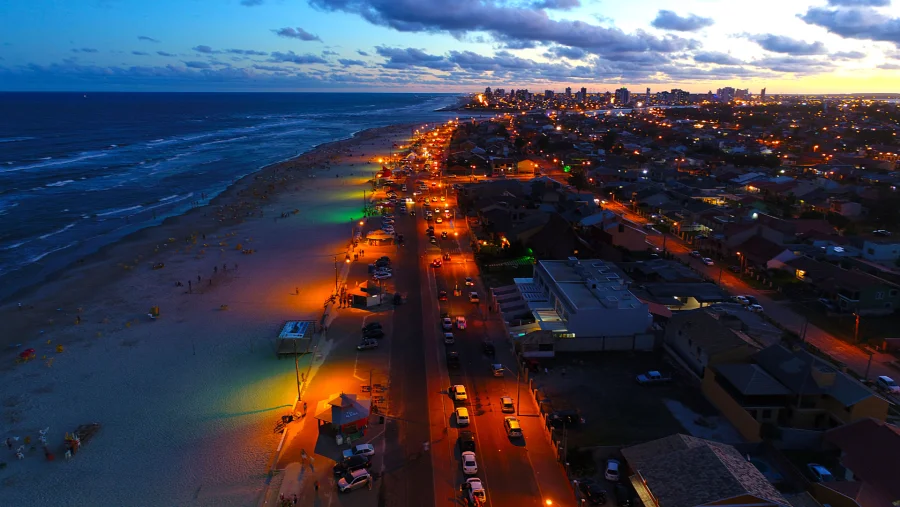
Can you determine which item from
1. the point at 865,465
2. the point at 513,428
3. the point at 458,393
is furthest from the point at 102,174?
the point at 865,465

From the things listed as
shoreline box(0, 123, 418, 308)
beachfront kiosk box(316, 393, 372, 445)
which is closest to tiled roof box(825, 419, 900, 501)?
beachfront kiosk box(316, 393, 372, 445)

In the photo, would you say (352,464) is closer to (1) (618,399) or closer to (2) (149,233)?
(1) (618,399)

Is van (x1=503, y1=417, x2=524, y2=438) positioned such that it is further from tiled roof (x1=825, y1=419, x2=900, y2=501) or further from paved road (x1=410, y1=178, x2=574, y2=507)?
tiled roof (x1=825, y1=419, x2=900, y2=501)

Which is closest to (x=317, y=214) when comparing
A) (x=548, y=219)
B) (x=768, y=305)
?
(x=548, y=219)

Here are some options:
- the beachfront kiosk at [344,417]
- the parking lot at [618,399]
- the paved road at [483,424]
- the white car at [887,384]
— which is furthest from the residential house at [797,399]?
the beachfront kiosk at [344,417]

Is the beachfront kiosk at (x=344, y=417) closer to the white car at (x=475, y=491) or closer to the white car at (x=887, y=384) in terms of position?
the white car at (x=475, y=491)

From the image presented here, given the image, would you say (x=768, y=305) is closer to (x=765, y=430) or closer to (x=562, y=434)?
(x=765, y=430)
